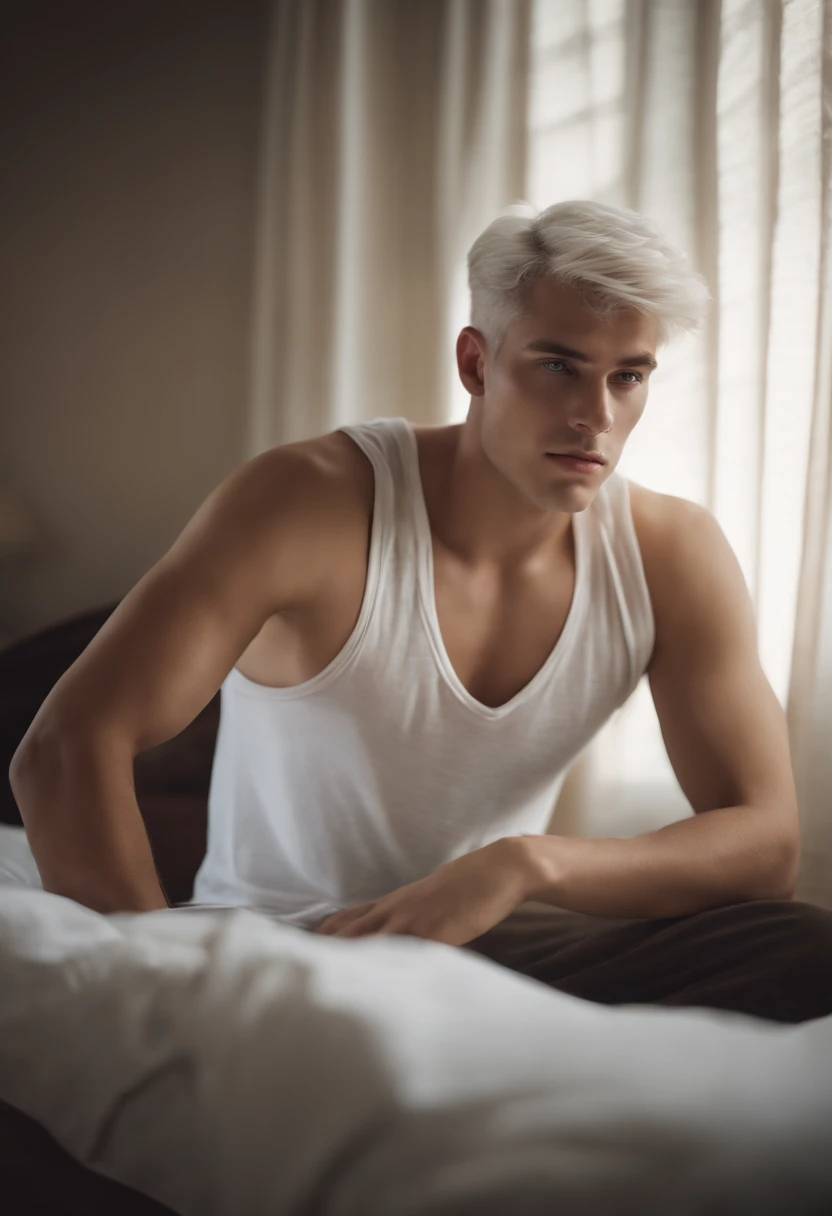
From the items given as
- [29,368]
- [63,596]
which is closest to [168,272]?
[29,368]

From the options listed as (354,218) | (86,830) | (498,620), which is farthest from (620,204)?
(86,830)

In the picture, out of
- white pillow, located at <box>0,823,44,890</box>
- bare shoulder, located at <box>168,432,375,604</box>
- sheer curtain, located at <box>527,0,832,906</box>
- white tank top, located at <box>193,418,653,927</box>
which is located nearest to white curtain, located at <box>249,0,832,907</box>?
sheer curtain, located at <box>527,0,832,906</box>

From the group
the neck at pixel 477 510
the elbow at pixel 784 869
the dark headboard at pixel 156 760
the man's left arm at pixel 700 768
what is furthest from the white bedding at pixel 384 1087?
the dark headboard at pixel 156 760

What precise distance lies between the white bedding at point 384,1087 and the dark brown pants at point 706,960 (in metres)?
0.18

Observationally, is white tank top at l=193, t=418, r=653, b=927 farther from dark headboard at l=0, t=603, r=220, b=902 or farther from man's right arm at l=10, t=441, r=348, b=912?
dark headboard at l=0, t=603, r=220, b=902

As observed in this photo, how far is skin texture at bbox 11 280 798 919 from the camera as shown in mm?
892

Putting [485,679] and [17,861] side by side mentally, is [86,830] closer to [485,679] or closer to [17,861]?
[17,861]

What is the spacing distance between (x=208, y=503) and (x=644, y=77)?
1.22m

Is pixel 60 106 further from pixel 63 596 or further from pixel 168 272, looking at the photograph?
pixel 63 596

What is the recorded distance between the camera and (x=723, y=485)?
1697mm

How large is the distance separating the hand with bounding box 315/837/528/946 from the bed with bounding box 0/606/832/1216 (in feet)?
0.65

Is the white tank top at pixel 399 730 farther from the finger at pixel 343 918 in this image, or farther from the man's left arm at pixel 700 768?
the finger at pixel 343 918

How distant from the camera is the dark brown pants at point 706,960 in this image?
2.66ft

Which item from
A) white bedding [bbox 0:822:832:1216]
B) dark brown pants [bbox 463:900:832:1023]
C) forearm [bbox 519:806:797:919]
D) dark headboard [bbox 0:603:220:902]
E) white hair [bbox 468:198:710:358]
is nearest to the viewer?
white bedding [bbox 0:822:832:1216]
